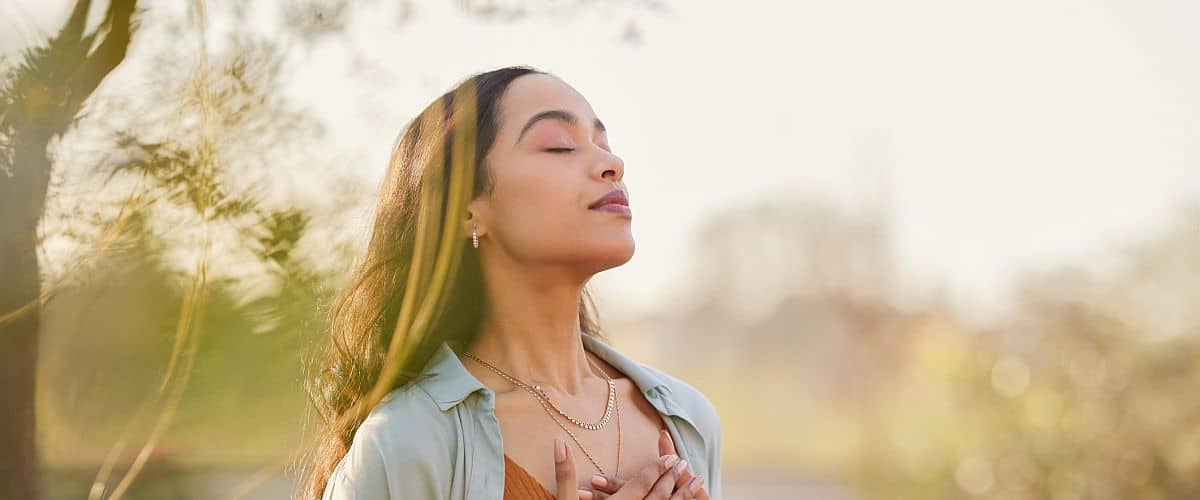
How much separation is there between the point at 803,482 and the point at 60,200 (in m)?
10.2

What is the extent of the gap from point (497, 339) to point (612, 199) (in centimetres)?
30

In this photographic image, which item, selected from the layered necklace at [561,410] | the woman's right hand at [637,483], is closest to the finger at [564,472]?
the woman's right hand at [637,483]

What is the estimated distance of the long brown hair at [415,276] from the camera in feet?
5.90

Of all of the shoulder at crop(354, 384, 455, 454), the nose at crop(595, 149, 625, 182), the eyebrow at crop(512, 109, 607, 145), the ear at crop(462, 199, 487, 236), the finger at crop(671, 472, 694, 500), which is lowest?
the finger at crop(671, 472, 694, 500)

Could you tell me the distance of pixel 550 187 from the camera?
5.59ft

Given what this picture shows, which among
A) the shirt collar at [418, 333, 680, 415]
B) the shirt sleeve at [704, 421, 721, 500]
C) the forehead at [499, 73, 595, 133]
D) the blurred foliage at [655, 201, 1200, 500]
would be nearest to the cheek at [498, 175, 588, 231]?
the forehead at [499, 73, 595, 133]

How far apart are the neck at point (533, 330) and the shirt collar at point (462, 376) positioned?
68 mm

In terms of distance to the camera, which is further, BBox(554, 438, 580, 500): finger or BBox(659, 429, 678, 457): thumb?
BBox(659, 429, 678, 457): thumb

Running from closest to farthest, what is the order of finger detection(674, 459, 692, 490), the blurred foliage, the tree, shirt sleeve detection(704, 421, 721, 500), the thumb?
the tree → finger detection(674, 459, 692, 490) → the thumb → shirt sleeve detection(704, 421, 721, 500) → the blurred foliage

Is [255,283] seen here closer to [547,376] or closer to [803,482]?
[547,376]

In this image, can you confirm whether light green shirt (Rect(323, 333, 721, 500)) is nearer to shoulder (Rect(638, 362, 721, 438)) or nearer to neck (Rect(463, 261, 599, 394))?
neck (Rect(463, 261, 599, 394))

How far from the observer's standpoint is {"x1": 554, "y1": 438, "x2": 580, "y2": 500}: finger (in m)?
1.58

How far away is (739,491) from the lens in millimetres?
11094

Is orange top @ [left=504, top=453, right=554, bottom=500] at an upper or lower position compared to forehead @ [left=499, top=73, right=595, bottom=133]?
lower
